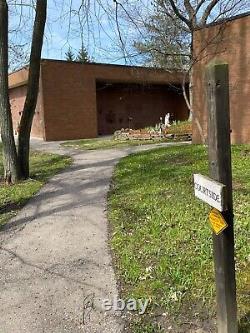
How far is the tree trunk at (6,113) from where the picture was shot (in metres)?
8.72

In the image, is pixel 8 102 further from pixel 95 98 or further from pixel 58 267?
pixel 95 98

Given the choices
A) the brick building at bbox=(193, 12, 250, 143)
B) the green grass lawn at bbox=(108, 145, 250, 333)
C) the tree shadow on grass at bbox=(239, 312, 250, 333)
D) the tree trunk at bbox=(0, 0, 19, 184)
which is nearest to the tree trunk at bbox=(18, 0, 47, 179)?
the tree trunk at bbox=(0, 0, 19, 184)

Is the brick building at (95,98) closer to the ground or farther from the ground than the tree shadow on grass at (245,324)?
farther from the ground

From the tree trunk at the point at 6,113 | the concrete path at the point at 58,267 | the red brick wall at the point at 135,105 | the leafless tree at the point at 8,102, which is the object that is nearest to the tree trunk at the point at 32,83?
the leafless tree at the point at 8,102

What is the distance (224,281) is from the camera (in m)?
2.83

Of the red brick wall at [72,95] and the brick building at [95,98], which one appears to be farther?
the brick building at [95,98]

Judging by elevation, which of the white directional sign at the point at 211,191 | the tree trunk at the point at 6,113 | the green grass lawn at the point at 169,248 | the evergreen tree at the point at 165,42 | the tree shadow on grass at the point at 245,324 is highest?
the evergreen tree at the point at 165,42

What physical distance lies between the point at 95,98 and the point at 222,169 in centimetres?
2127

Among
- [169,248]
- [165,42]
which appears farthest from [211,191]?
[165,42]

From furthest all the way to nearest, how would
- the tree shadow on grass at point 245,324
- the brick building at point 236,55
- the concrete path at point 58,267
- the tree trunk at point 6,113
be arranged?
1. the brick building at point 236,55
2. the tree trunk at point 6,113
3. the concrete path at point 58,267
4. the tree shadow on grass at point 245,324

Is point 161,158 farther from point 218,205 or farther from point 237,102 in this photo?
point 218,205

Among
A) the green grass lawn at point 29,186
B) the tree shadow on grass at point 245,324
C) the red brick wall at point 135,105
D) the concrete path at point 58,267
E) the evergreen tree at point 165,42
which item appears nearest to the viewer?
the tree shadow on grass at point 245,324

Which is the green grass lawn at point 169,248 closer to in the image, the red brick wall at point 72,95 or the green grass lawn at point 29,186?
the green grass lawn at point 29,186

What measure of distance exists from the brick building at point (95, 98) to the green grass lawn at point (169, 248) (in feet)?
47.0
